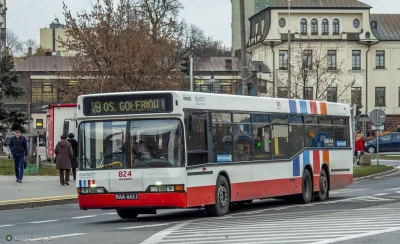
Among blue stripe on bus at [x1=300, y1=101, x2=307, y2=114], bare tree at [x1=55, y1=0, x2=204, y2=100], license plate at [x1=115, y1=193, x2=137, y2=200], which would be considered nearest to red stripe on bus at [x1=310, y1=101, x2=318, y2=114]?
blue stripe on bus at [x1=300, y1=101, x2=307, y2=114]

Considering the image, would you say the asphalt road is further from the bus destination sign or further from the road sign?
the road sign

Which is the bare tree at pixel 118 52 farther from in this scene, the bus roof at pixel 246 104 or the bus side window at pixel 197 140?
the bus side window at pixel 197 140

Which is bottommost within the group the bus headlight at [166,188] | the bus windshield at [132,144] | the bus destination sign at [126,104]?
the bus headlight at [166,188]

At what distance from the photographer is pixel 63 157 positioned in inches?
1278

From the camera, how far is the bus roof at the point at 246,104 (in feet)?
66.3

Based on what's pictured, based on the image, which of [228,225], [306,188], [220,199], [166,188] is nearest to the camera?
[228,225]

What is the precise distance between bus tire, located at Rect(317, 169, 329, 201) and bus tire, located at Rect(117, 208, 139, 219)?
6942 millimetres

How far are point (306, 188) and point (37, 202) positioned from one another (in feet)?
22.7

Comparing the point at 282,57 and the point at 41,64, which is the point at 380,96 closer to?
the point at 282,57

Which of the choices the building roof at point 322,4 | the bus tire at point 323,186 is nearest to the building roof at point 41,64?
the building roof at point 322,4

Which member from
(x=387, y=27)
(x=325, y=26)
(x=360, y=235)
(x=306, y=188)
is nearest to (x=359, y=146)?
(x=306, y=188)

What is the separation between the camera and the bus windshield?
1981 cm

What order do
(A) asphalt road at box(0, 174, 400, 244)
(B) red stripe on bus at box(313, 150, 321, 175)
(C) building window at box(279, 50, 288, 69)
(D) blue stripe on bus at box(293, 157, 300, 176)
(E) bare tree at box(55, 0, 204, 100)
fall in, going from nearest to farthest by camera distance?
(A) asphalt road at box(0, 174, 400, 244)
(D) blue stripe on bus at box(293, 157, 300, 176)
(B) red stripe on bus at box(313, 150, 321, 175)
(E) bare tree at box(55, 0, 204, 100)
(C) building window at box(279, 50, 288, 69)

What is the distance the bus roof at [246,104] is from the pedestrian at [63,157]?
9131 mm
